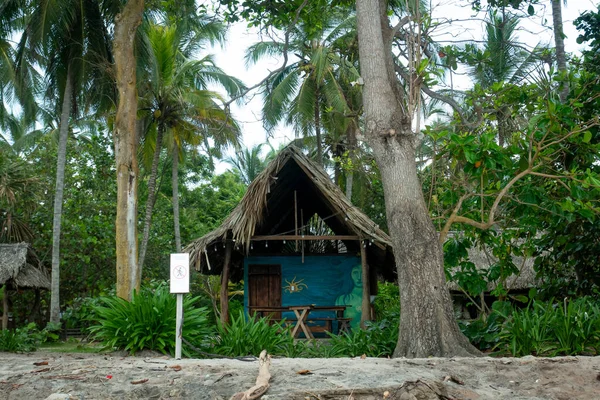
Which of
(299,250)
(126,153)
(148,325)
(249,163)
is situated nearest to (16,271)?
(126,153)

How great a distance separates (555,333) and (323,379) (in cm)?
377

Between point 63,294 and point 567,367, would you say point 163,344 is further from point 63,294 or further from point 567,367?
point 63,294

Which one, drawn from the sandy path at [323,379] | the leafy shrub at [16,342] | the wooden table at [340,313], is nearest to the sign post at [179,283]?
the sandy path at [323,379]

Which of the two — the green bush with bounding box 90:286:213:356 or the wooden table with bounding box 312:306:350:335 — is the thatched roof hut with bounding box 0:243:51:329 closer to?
the wooden table with bounding box 312:306:350:335

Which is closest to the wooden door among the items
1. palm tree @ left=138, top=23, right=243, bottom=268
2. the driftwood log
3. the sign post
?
palm tree @ left=138, top=23, right=243, bottom=268

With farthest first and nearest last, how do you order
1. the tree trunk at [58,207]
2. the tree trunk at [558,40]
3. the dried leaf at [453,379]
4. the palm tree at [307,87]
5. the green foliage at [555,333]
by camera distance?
the palm tree at [307,87] → the tree trunk at [58,207] → the tree trunk at [558,40] → the green foliage at [555,333] → the dried leaf at [453,379]

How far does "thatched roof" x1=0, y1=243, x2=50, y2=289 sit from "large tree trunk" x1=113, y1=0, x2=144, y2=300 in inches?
229

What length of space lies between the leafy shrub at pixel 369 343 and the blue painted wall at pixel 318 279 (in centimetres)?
502

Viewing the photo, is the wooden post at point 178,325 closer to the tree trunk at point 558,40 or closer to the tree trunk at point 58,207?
the tree trunk at point 558,40

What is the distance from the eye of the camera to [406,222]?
7.91m

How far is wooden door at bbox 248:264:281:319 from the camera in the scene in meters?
14.7

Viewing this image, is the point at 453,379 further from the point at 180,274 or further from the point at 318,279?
the point at 318,279

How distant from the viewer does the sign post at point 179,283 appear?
7594 mm

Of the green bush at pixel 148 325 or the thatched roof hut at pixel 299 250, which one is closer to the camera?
the green bush at pixel 148 325
